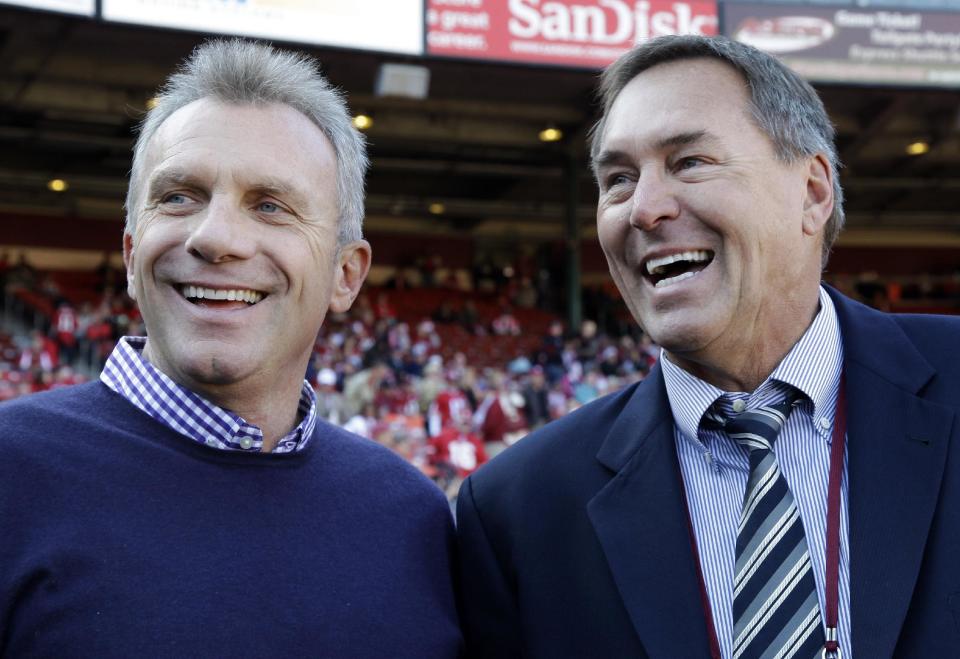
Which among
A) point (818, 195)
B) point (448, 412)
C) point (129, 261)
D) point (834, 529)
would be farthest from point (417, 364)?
point (834, 529)

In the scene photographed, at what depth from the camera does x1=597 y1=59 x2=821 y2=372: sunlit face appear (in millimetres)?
1856

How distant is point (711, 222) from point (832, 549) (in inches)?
23.7

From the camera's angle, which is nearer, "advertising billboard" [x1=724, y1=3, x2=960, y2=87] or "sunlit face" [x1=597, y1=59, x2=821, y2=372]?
"sunlit face" [x1=597, y1=59, x2=821, y2=372]

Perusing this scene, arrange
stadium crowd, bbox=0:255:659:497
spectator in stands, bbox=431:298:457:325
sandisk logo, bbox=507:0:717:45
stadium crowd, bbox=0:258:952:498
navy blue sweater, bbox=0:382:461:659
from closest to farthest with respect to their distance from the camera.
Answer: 1. navy blue sweater, bbox=0:382:461:659
2. stadium crowd, bbox=0:255:659:497
3. stadium crowd, bbox=0:258:952:498
4. sandisk logo, bbox=507:0:717:45
5. spectator in stands, bbox=431:298:457:325

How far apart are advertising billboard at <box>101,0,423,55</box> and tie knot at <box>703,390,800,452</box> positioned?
1300 cm

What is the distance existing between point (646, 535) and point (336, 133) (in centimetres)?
100

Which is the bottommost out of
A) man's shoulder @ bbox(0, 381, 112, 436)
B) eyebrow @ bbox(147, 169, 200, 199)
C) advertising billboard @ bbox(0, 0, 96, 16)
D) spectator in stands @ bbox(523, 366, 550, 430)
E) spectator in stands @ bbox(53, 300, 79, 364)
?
spectator in stands @ bbox(523, 366, 550, 430)

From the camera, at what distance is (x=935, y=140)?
2227 cm

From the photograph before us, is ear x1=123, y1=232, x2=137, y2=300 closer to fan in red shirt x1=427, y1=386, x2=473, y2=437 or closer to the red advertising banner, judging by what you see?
fan in red shirt x1=427, y1=386, x2=473, y2=437

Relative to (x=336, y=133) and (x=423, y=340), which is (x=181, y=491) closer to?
(x=336, y=133)

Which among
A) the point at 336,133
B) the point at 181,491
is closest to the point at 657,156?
the point at 336,133

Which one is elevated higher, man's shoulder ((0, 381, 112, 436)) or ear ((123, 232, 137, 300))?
ear ((123, 232, 137, 300))

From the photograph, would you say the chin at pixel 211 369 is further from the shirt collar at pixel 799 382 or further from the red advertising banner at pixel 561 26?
the red advertising banner at pixel 561 26

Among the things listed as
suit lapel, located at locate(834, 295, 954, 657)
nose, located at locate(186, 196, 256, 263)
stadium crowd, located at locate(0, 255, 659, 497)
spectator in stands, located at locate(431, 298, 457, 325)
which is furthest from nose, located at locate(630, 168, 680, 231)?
spectator in stands, located at locate(431, 298, 457, 325)
